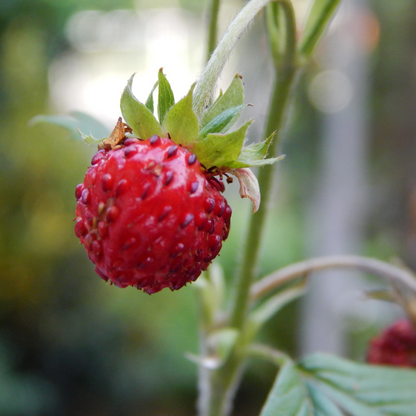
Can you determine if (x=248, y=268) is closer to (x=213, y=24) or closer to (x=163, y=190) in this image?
(x=163, y=190)

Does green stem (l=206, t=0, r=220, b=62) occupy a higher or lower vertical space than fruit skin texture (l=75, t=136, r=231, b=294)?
higher

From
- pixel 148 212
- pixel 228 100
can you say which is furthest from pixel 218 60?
pixel 148 212

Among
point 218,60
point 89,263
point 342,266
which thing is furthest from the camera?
point 89,263

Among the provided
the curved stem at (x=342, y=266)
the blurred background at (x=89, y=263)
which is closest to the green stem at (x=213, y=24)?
the curved stem at (x=342, y=266)

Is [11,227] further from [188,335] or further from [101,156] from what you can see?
[101,156]

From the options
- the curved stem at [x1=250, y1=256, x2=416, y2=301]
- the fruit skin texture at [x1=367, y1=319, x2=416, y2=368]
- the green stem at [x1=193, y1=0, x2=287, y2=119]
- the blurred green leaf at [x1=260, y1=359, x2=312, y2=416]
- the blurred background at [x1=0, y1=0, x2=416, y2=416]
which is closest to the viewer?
the green stem at [x1=193, y1=0, x2=287, y2=119]

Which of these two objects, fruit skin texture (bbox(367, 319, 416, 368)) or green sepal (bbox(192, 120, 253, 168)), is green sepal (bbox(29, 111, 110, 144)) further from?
fruit skin texture (bbox(367, 319, 416, 368))

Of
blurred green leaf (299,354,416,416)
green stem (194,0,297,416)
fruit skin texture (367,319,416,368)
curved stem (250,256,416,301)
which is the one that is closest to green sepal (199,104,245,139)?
green stem (194,0,297,416)
